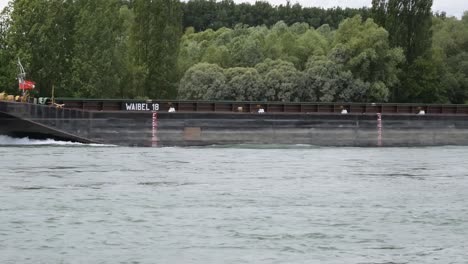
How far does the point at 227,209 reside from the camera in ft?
111

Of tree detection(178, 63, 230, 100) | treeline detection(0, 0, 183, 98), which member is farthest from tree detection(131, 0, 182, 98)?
tree detection(178, 63, 230, 100)

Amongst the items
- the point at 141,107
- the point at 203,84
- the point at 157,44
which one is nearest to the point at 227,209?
the point at 141,107

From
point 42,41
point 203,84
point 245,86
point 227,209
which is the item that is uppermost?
point 42,41

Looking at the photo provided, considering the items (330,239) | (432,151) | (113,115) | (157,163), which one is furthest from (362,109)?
(330,239)

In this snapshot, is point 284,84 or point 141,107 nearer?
point 141,107

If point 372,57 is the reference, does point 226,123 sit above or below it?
below

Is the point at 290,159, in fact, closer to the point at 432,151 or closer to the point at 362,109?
the point at 432,151

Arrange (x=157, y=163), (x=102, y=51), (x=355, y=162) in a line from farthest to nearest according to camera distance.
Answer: (x=102, y=51) < (x=355, y=162) < (x=157, y=163)

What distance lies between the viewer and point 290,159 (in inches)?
2131

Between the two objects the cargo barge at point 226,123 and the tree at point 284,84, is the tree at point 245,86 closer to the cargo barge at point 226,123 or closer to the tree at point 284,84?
the tree at point 284,84

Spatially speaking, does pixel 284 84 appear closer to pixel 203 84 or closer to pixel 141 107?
pixel 203 84

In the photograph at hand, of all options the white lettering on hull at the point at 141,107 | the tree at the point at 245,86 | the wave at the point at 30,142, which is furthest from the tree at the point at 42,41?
the tree at the point at 245,86

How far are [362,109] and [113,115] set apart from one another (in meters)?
19.8

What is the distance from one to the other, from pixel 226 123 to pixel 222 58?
46.4 m
